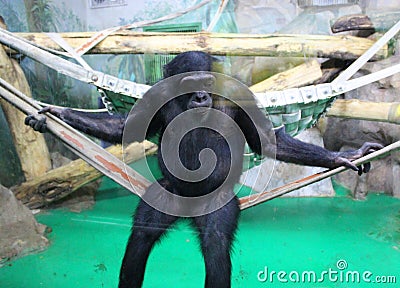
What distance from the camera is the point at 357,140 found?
2377 mm

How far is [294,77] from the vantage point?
2039 mm

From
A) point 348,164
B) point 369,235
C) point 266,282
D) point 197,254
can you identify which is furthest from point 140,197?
point 369,235

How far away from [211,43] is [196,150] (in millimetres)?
774

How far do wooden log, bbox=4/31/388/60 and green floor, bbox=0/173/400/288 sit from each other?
698 millimetres

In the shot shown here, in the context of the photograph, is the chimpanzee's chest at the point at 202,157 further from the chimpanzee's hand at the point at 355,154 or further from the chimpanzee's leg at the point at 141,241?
the chimpanzee's hand at the point at 355,154

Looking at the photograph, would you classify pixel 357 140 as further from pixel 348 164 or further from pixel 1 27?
pixel 1 27

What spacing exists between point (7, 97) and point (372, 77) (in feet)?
4.44

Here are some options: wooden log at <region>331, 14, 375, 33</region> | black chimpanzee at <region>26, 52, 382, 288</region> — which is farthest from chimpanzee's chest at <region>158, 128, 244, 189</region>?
wooden log at <region>331, 14, 375, 33</region>

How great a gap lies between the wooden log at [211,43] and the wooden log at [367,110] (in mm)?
231

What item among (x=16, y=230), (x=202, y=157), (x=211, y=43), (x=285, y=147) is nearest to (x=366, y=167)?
(x=285, y=147)

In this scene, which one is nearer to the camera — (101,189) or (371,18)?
(371,18)

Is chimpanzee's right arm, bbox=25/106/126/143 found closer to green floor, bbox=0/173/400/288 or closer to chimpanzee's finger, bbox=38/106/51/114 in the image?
chimpanzee's finger, bbox=38/106/51/114

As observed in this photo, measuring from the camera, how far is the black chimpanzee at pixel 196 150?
1474 millimetres

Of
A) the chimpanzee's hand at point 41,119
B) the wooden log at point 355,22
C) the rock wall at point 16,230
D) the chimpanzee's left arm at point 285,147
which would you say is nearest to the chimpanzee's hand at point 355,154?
the chimpanzee's left arm at point 285,147
